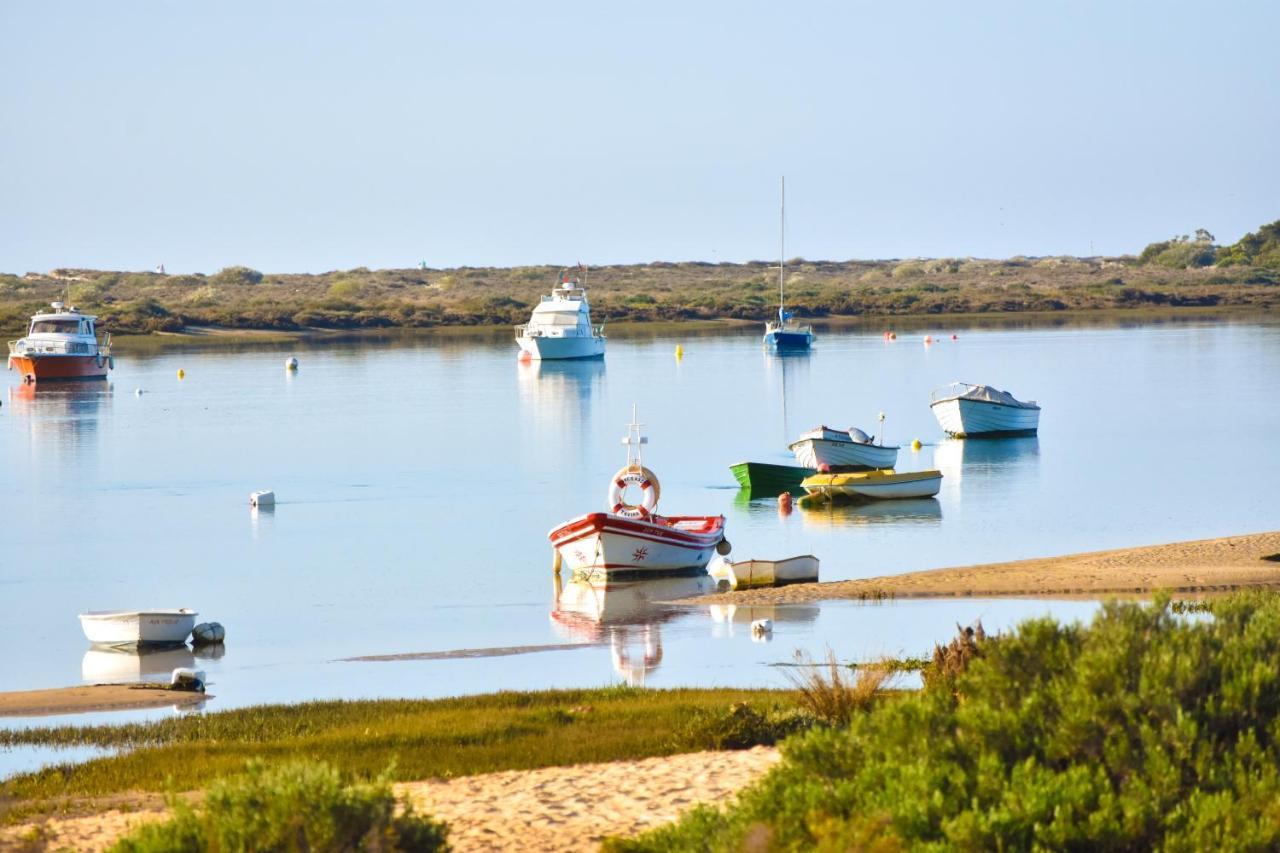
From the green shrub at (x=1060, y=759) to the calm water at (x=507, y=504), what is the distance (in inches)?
344

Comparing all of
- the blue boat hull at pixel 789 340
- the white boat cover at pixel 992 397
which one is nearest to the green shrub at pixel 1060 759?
the white boat cover at pixel 992 397

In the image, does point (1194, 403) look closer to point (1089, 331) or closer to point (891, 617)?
point (891, 617)

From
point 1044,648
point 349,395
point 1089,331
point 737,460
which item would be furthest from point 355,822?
point 1089,331

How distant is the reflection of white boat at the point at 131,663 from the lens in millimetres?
18602

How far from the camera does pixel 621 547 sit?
24688 millimetres

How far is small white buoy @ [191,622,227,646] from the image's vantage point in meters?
20.2

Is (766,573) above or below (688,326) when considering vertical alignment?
below

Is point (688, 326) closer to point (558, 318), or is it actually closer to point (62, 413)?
point (558, 318)

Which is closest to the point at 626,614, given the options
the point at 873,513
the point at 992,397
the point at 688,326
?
the point at 873,513

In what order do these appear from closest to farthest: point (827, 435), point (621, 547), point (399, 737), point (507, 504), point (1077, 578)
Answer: point (399, 737) → point (1077, 578) → point (621, 547) → point (507, 504) → point (827, 435)

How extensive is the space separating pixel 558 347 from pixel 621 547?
182ft

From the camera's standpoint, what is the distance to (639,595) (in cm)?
2378

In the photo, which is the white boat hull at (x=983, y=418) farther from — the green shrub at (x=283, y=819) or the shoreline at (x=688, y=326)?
the shoreline at (x=688, y=326)

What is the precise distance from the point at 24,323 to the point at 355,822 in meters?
104
